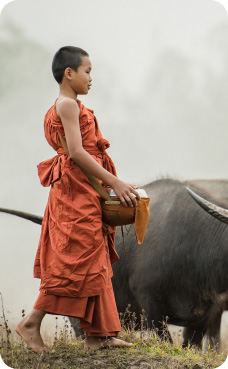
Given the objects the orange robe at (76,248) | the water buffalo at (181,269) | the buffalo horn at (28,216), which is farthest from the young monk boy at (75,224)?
the water buffalo at (181,269)

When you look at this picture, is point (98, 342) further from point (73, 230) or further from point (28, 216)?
point (28, 216)

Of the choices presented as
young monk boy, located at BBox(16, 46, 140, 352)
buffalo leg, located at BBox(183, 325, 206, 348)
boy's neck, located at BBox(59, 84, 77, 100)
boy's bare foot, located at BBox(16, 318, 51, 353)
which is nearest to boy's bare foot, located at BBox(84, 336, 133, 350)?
young monk boy, located at BBox(16, 46, 140, 352)

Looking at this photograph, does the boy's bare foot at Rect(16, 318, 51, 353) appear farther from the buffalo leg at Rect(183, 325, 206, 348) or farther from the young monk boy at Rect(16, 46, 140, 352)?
the buffalo leg at Rect(183, 325, 206, 348)

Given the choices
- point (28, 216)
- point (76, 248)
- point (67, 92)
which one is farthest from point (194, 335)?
point (67, 92)

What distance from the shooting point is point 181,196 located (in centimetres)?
651

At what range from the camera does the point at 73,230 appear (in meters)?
4.12

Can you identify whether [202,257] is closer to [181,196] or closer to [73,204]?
[181,196]

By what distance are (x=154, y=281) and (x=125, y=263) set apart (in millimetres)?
459

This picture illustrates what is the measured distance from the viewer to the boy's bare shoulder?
164 inches

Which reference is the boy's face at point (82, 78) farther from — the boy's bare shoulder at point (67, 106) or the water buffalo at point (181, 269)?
the water buffalo at point (181, 269)

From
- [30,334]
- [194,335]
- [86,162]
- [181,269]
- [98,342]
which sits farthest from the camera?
[194,335]

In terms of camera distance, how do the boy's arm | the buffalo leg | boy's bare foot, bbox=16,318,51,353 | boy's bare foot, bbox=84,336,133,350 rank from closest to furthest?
the boy's arm, boy's bare foot, bbox=16,318,51,353, boy's bare foot, bbox=84,336,133,350, the buffalo leg

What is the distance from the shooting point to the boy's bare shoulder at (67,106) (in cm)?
416

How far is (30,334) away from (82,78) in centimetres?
172
